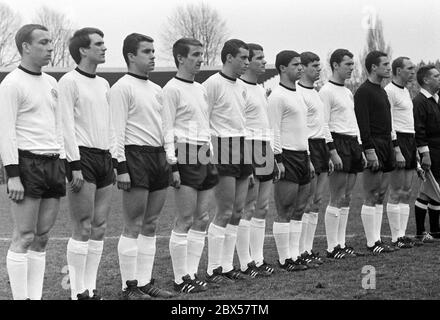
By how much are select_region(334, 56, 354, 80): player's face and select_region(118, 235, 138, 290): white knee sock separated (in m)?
3.78

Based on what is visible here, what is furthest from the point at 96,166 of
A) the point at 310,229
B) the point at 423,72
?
the point at 423,72

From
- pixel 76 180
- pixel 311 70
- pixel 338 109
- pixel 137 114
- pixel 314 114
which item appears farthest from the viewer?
pixel 338 109

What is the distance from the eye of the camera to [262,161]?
798 cm

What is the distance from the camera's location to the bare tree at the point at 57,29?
6.54 metres

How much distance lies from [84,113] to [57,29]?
97 cm

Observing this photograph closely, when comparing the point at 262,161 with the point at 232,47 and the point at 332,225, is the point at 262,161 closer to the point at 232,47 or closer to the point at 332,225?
the point at 232,47

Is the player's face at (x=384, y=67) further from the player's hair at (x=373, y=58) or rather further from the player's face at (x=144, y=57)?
the player's face at (x=144, y=57)

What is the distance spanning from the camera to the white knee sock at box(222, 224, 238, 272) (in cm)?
763

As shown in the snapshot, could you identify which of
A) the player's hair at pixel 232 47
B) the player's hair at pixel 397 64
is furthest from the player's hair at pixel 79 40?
the player's hair at pixel 397 64

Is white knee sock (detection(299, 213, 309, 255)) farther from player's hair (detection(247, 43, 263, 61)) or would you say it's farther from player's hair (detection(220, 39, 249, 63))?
player's hair (detection(220, 39, 249, 63))

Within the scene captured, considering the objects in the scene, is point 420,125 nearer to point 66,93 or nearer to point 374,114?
point 374,114

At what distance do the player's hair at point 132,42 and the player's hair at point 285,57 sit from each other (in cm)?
209

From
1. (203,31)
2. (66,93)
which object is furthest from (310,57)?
(66,93)

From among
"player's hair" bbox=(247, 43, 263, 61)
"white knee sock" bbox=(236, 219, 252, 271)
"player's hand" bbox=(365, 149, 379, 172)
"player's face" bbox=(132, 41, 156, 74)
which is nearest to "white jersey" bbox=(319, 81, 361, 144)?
"player's hand" bbox=(365, 149, 379, 172)
